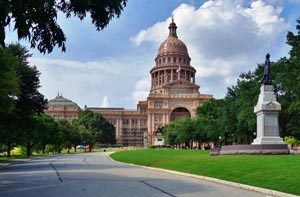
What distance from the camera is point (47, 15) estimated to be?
938 centimetres

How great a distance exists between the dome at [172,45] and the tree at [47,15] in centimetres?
17779

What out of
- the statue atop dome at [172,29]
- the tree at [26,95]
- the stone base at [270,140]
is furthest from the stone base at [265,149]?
the statue atop dome at [172,29]

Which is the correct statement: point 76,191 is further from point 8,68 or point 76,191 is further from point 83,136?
point 83,136

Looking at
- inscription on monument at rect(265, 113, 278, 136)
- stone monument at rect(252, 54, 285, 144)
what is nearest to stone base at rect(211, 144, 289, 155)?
stone monument at rect(252, 54, 285, 144)

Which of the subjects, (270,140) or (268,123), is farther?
(268,123)

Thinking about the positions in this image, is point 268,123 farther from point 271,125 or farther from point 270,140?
point 270,140

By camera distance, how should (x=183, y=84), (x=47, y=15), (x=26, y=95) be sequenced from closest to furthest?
(x=47, y=15), (x=26, y=95), (x=183, y=84)

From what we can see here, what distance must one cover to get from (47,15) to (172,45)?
181954mm

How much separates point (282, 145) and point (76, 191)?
22259 millimetres

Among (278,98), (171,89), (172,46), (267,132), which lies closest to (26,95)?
(267,132)

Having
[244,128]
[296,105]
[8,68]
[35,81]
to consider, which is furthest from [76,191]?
[244,128]

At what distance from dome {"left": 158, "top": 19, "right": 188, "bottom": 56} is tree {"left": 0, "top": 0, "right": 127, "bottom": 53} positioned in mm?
177793

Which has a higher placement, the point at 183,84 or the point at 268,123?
the point at 183,84

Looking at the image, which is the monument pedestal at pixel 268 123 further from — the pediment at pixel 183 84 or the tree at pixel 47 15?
the pediment at pixel 183 84
